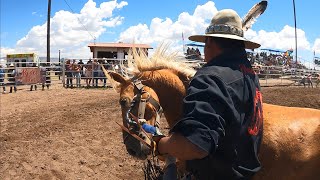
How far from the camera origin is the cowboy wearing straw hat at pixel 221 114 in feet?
6.70

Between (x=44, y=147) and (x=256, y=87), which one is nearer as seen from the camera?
(x=256, y=87)

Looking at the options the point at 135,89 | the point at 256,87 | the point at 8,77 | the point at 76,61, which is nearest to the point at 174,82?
the point at 135,89

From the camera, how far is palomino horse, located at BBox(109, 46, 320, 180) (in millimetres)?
2822

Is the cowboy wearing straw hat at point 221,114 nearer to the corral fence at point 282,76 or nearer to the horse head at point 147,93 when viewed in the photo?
the horse head at point 147,93

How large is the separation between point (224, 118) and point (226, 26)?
62cm

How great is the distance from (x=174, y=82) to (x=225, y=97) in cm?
118

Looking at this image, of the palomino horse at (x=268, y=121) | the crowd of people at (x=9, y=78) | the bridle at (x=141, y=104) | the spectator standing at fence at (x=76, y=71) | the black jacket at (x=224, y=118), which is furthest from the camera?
the spectator standing at fence at (x=76, y=71)

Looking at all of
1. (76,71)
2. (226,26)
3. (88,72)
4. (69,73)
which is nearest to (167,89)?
(226,26)

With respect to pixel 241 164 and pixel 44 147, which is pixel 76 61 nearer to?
pixel 44 147

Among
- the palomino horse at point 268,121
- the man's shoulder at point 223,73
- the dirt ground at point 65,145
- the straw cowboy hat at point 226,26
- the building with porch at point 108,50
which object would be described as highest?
the building with porch at point 108,50

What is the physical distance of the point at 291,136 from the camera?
2.93m

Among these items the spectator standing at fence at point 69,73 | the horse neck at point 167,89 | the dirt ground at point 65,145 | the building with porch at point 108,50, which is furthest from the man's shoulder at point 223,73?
the building with porch at point 108,50

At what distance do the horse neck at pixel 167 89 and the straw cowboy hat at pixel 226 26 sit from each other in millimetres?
849

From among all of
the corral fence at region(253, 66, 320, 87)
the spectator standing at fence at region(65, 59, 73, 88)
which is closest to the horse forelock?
the spectator standing at fence at region(65, 59, 73, 88)
